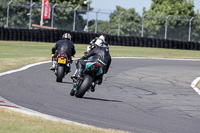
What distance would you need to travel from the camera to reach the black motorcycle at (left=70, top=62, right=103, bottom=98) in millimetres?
10008

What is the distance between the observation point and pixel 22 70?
16109 mm

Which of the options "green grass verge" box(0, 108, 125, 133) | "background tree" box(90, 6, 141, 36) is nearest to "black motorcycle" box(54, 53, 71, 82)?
"green grass verge" box(0, 108, 125, 133)

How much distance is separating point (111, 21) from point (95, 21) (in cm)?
154

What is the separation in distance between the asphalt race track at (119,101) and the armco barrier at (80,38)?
16.2 metres

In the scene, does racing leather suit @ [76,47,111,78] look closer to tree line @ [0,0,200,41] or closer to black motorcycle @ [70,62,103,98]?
black motorcycle @ [70,62,103,98]

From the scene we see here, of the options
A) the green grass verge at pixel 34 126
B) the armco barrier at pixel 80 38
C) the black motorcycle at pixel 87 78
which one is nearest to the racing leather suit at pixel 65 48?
the black motorcycle at pixel 87 78

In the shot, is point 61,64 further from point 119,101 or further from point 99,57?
point 119,101

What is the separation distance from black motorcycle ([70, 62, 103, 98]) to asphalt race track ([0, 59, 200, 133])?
20cm

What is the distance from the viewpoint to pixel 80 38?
3409cm

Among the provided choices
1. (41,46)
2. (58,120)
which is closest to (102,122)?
(58,120)

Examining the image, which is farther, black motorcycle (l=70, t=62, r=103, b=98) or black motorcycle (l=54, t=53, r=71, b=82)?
black motorcycle (l=54, t=53, r=71, b=82)

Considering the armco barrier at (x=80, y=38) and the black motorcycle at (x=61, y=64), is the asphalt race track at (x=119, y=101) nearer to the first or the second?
the black motorcycle at (x=61, y=64)

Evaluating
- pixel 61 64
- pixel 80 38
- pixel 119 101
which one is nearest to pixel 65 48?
pixel 61 64

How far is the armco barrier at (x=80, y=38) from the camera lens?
3191 cm
